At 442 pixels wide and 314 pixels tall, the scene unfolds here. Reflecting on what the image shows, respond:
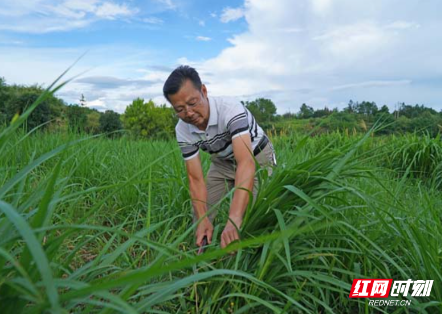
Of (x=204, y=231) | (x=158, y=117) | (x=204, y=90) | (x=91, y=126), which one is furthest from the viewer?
(x=158, y=117)

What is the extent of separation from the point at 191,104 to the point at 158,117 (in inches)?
1075

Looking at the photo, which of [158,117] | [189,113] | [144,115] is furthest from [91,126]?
[144,115]

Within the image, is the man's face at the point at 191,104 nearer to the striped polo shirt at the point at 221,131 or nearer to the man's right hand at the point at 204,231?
the striped polo shirt at the point at 221,131

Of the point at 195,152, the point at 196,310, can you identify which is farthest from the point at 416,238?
the point at 195,152

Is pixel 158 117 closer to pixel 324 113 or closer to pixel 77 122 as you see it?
pixel 77 122

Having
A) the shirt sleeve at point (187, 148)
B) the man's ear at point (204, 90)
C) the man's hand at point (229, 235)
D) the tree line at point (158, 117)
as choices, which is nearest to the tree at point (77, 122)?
the tree line at point (158, 117)

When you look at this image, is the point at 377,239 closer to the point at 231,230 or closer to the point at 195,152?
the point at 231,230

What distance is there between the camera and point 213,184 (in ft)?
8.81

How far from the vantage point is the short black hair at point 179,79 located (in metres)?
1.91

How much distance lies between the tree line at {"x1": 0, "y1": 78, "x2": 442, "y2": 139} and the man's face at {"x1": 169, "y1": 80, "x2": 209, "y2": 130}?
0.95 feet

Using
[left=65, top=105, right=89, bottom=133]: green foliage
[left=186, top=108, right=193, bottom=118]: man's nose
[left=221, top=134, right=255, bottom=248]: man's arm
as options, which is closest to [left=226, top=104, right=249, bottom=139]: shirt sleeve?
[left=221, top=134, right=255, bottom=248]: man's arm

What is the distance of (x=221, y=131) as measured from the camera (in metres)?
2.19

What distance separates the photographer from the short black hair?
1.91m

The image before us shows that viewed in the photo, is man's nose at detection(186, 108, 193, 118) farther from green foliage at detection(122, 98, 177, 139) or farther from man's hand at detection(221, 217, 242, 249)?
green foliage at detection(122, 98, 177, 139)
